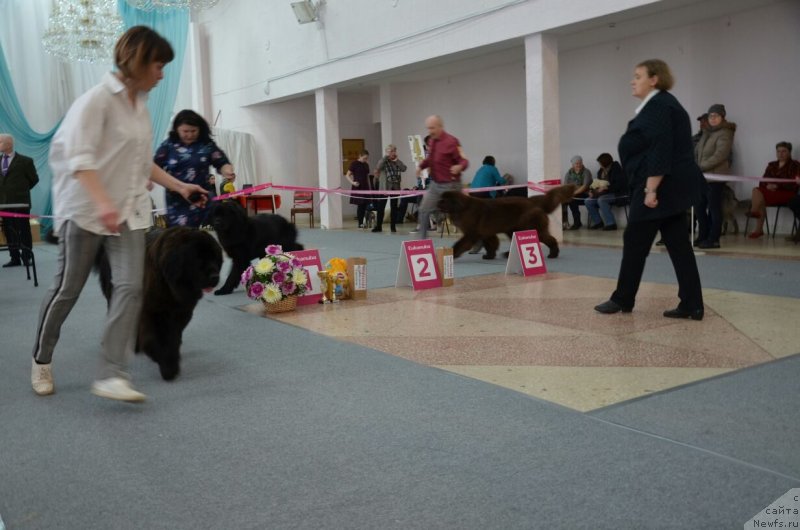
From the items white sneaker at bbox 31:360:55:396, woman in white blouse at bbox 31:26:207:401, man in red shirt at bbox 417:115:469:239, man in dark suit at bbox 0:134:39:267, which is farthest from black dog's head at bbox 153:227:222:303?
man in dark suit at bbox 0:134:39:267

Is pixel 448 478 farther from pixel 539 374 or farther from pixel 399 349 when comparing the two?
pixel 399 349

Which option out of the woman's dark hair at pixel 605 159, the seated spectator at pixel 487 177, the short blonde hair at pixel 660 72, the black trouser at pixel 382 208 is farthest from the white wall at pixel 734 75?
the short blonde hair at pixel 660 72

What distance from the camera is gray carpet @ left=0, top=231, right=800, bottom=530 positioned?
2.04 m

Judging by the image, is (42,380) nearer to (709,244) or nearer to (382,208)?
(709,244)

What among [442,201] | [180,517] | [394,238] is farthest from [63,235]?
[394,238]

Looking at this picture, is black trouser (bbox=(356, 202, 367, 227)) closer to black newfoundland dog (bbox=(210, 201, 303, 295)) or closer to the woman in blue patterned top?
black newfoundland dog (bbox=(210, 201, 303, 295))

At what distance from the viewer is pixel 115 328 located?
116 inches

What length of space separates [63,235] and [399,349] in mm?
1926

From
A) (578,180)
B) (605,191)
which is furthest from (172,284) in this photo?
(578,180)

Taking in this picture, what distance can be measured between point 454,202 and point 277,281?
3043mm

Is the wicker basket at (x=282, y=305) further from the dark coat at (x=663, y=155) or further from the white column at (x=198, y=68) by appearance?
the white column at (x=198, y=68)

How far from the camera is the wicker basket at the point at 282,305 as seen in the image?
5.27 m

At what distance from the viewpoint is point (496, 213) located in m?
7.79

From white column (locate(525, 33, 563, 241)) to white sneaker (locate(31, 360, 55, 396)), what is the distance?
25.8 ft
